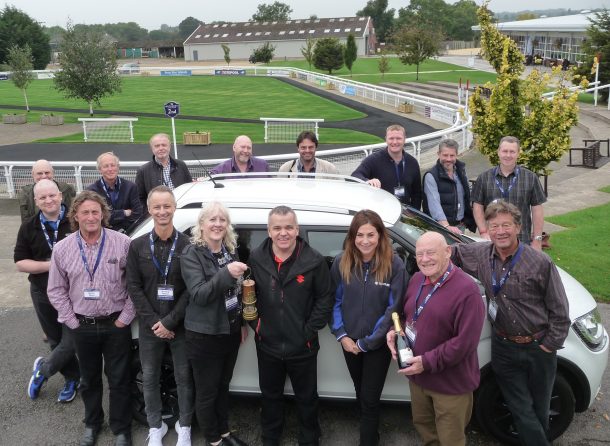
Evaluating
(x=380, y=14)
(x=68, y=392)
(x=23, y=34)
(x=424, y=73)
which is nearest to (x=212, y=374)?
(x=68, y=392)

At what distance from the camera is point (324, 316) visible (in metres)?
3.95

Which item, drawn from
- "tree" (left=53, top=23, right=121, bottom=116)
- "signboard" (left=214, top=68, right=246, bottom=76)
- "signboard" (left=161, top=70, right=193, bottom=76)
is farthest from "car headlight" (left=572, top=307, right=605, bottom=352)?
"signboard" (left=161, top=70, right=193, bottom=76)

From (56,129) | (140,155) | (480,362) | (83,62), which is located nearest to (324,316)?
(480,362)

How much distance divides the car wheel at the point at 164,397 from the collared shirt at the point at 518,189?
3.63 meters

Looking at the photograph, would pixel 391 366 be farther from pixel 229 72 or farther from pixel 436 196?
pixel 229 72

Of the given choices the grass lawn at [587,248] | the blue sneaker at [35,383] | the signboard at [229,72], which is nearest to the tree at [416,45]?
the signboard at [229,72]

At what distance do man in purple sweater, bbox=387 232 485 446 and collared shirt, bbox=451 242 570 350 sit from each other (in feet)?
1.23

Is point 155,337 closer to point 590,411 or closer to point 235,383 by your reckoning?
point 235,383

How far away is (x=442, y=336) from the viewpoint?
359 cm

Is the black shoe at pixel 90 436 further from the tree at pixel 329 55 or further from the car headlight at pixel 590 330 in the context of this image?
the tree at pixel 329 55

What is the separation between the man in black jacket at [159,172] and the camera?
680cm

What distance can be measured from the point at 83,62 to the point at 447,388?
33245mm

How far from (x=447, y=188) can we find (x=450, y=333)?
2899mm

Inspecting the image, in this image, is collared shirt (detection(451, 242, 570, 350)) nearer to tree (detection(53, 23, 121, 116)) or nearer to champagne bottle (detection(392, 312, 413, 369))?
champagne bottle (detection(392, 312, 413, 369))
